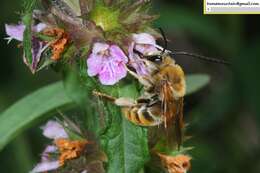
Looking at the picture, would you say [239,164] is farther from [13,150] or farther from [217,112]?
[13,150]

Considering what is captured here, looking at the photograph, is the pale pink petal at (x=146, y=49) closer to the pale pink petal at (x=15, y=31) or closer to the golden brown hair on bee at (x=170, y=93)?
the golden brown hair on bee at (x=170, y=93)

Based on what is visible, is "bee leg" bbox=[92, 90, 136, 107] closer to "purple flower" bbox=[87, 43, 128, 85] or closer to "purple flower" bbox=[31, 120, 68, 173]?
"purple flower" bbox=[87, 43, 128, 85]

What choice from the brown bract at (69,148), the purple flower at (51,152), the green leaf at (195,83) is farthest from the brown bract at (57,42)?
the green leaf at (195,83)

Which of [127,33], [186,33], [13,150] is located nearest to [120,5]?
[127,33]

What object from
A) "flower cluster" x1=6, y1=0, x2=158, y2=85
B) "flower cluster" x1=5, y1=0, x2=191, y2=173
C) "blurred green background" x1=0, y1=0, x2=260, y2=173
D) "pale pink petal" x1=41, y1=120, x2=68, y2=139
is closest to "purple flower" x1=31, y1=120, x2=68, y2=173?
"pale pink petal" x1=41, y1=120, x2=68, y2=139

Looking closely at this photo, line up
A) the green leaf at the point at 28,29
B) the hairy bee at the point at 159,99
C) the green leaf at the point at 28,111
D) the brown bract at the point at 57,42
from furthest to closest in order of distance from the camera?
the green leaf at the point at 28,111 < the hairy bee at the point at 159,99 < the brown bract at the point at 57,42 < the green leaf at the point at 28,29

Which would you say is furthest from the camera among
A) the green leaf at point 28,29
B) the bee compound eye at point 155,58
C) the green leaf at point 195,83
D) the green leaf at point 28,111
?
the green leaf at point 195,83
